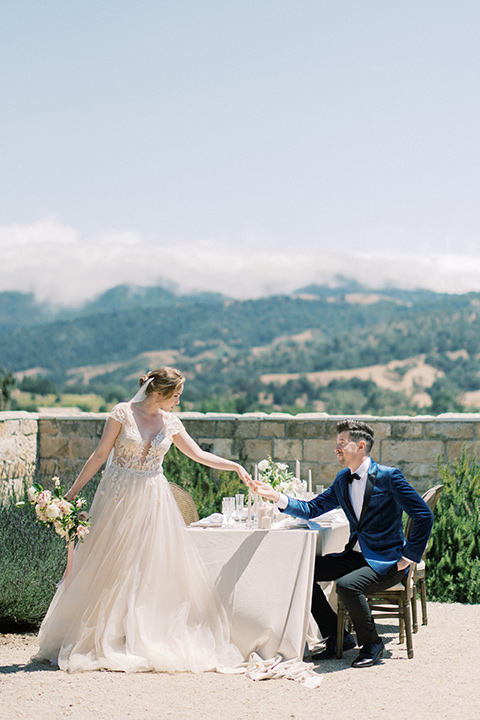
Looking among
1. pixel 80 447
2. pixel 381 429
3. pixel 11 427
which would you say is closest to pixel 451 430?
pixel 381 429

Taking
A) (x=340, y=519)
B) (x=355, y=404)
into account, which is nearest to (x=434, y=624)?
(x=340, y=519)

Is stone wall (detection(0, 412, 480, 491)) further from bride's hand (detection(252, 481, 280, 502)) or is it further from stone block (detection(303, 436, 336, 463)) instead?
bride's hand (detection(252, 481, 280, 502))

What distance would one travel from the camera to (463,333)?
6612 cm

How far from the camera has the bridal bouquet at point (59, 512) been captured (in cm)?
419

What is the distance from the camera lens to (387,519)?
452 centimetres

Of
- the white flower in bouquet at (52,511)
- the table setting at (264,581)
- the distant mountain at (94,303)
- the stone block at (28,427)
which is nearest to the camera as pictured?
the white flower in bouquet at (52,511)

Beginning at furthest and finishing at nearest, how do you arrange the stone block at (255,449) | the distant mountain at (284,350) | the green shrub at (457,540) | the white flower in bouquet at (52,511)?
1. the distant mountain at (284,350)
2. the stone block at (255,449)
3. the green shrub at (457,540)
4. the white flower in bouquet at (52,511)

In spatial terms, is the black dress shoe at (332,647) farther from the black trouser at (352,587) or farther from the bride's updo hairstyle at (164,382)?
the bride's updo hairstyle at (164,382)

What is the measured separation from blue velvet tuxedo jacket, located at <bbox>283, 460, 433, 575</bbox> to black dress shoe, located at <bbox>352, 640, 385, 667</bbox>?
432 millimetres

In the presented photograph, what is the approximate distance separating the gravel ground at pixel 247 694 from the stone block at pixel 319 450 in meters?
3.18

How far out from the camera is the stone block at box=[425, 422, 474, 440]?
732 centimetres

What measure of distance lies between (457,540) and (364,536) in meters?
2.39

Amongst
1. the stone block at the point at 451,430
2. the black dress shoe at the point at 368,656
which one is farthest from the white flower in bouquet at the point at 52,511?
the stone block at the point at 451,430

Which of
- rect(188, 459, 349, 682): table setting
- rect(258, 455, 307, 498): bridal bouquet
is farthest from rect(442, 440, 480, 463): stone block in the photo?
rect(188, 459, 349, 682): table setting
